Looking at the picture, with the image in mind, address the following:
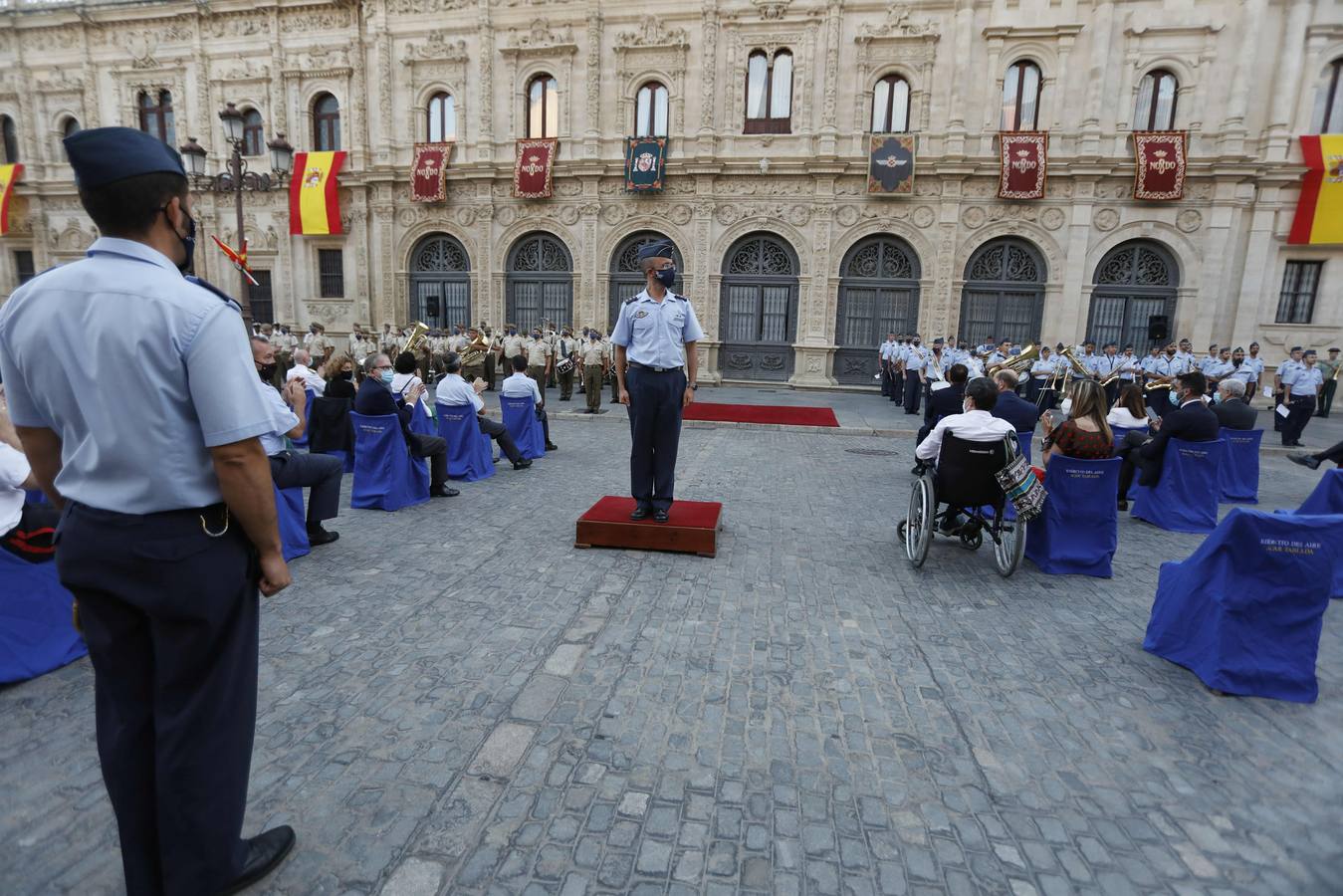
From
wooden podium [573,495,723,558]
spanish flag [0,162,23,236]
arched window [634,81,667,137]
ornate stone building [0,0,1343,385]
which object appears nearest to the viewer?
wooden podium [573,495,723,558]

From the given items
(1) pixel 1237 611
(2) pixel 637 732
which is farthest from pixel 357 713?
(1) pixel 1237 611

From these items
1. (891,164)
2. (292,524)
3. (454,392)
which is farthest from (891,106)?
(292,524)

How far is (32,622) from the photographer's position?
11.4ft

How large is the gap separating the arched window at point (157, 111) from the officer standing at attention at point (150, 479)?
28511 millimetres

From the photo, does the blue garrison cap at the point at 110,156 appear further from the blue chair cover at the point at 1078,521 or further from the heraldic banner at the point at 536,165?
the heraldic banner at the point at 536,165

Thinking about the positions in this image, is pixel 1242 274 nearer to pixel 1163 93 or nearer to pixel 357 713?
pixel 1163 93

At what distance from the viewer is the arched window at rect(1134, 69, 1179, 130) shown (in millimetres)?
17703

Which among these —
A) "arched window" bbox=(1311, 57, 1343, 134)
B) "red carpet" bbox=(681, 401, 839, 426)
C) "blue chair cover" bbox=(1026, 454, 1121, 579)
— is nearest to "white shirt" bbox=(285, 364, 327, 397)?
"red carpet" bbox=(681, 401, 839, 426)

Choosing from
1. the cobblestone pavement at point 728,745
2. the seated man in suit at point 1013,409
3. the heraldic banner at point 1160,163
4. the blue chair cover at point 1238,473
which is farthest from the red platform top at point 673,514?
the heraldic banner at point 1160,163

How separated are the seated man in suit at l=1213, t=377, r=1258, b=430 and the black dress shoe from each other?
363 inches

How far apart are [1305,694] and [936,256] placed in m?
17.2

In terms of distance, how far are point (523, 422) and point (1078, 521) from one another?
6723 millimetres

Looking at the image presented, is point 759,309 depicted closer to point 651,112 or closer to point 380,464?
point 651,112

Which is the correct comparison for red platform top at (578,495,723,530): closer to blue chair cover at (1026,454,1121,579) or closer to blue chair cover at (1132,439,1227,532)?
blue chair cover at (1026,454,1121,579)
